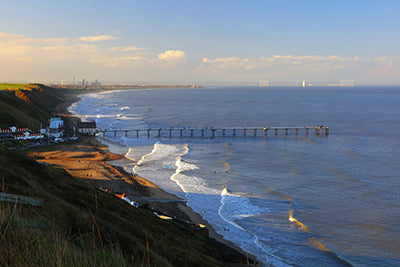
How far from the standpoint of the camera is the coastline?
2680 cm

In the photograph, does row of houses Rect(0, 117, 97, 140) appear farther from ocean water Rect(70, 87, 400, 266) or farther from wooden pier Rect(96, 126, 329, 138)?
ocean water Rect(70, 87, 400, 266)

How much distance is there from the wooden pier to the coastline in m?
12.8

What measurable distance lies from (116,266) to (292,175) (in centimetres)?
3717

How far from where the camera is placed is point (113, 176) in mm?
36500

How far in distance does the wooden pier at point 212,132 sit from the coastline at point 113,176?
12.8 meters

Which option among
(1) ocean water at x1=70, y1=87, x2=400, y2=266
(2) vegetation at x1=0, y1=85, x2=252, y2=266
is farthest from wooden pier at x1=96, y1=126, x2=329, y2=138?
(2) vegetation at x1=0, y1=85, x2=252, y2=266

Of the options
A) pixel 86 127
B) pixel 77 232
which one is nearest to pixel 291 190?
pixel 77 232

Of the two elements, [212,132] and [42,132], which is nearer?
[42,132]

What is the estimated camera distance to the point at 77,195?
17328mm

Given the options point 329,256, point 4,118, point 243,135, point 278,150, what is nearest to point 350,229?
point 329,256

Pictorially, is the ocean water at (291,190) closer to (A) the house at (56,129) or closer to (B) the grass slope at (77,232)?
(B) the grass slope at (77,232)

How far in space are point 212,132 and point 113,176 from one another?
3698cm

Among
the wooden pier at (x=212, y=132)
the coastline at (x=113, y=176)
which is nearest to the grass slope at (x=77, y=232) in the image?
the coastline at (x=113, y=176)

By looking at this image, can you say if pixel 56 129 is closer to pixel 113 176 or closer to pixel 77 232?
pixel 113 176
